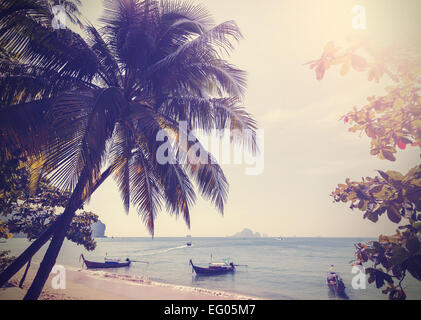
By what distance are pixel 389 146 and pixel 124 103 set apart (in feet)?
13.5

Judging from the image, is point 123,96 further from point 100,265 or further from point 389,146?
point 100,265

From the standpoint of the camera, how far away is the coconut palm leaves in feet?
11.4

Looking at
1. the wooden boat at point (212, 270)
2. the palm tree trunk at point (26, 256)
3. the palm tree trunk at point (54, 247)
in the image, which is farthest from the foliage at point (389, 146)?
the wooden boat at point (212, 270)

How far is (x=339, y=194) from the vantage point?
8.46ft

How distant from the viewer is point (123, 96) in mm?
4215

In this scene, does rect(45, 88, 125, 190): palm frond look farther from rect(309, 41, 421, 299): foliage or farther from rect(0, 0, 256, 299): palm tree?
rect(309, 41, 421, 299): foliage

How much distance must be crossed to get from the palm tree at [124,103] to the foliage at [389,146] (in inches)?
111

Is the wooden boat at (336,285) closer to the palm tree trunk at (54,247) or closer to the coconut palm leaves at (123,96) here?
the coconut palm leaves at (123,96)

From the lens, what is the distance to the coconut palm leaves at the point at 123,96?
11.4 ft

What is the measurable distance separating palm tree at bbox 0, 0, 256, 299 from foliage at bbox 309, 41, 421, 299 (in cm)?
281

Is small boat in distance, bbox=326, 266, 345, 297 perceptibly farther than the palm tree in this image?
Yes

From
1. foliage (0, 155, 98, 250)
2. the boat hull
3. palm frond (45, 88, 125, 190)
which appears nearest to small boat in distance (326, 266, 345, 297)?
foliage (0, 155, 98, 250)
